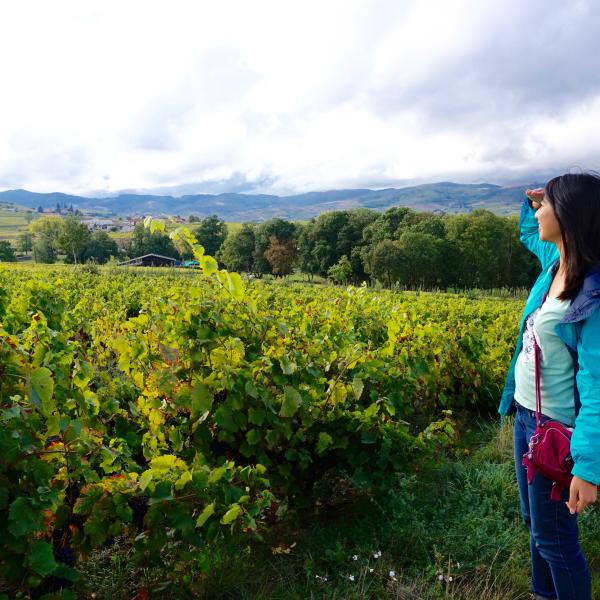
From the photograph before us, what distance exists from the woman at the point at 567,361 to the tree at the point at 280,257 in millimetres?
62133

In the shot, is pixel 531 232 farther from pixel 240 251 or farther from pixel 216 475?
pixel 240 251

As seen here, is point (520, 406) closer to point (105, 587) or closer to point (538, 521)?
point (538, 521)

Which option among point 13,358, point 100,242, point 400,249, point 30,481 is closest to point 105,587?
point 30,481


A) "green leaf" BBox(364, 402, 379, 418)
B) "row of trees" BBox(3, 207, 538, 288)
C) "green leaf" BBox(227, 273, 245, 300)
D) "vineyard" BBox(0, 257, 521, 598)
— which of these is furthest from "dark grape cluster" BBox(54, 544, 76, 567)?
"row of trees" BBox(3, 207, 538, 288)

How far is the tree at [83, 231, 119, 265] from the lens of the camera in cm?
7631

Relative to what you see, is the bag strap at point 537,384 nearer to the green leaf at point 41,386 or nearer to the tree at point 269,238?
the green leaf at point 41,386

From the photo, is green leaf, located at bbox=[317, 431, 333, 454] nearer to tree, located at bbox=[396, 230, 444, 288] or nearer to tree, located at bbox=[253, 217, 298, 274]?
tree, located at bbox=[396, 230, 444, 288]

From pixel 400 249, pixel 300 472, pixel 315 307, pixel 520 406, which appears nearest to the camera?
pixel 520 406

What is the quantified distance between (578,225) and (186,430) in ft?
7.59

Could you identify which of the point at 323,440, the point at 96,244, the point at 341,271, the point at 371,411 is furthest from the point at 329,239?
the point at 323,440

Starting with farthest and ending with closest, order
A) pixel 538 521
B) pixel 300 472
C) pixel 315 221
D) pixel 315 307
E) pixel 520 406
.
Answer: pixel 315 221, pixel 315 307, pixel 300 472, pixel 520 406, pixel 538 521

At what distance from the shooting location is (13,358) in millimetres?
1907

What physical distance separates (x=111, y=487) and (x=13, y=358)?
0.68m

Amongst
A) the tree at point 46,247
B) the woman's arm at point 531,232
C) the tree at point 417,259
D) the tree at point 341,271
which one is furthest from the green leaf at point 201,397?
the tree at point 46,247
